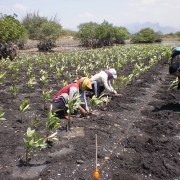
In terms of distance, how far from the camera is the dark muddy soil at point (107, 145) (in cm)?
327

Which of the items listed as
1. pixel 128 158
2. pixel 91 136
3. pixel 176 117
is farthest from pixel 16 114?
pixel 176 117

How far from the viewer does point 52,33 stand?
2777 cm

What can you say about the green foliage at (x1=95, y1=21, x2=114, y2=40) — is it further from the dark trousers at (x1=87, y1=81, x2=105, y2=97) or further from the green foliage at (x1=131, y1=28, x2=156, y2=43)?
the dark trousers at (x1=87, y1=81, x2=105, y2=97)

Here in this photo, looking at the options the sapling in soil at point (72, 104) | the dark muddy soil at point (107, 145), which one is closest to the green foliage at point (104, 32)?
the dark muddy soil at point (107, 145)

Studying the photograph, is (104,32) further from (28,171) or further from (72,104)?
(28,171)

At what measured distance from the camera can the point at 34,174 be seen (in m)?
3.25

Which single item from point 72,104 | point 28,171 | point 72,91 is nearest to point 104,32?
point 72,91

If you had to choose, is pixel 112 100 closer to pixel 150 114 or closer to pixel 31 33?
pixel 150 114

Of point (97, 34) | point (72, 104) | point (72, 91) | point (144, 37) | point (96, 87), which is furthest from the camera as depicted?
point (144, 37)

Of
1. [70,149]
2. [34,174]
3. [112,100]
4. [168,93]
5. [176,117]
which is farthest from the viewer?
[168,93]

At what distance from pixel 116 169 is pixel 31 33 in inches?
1498

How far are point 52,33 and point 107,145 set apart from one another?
82.4 ft

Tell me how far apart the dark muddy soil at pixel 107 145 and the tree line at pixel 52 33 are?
11481 millimetres

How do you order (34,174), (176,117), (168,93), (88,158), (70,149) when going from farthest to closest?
(168,93) → (176,117) → (70,149) → (88,158) → (34,174)
